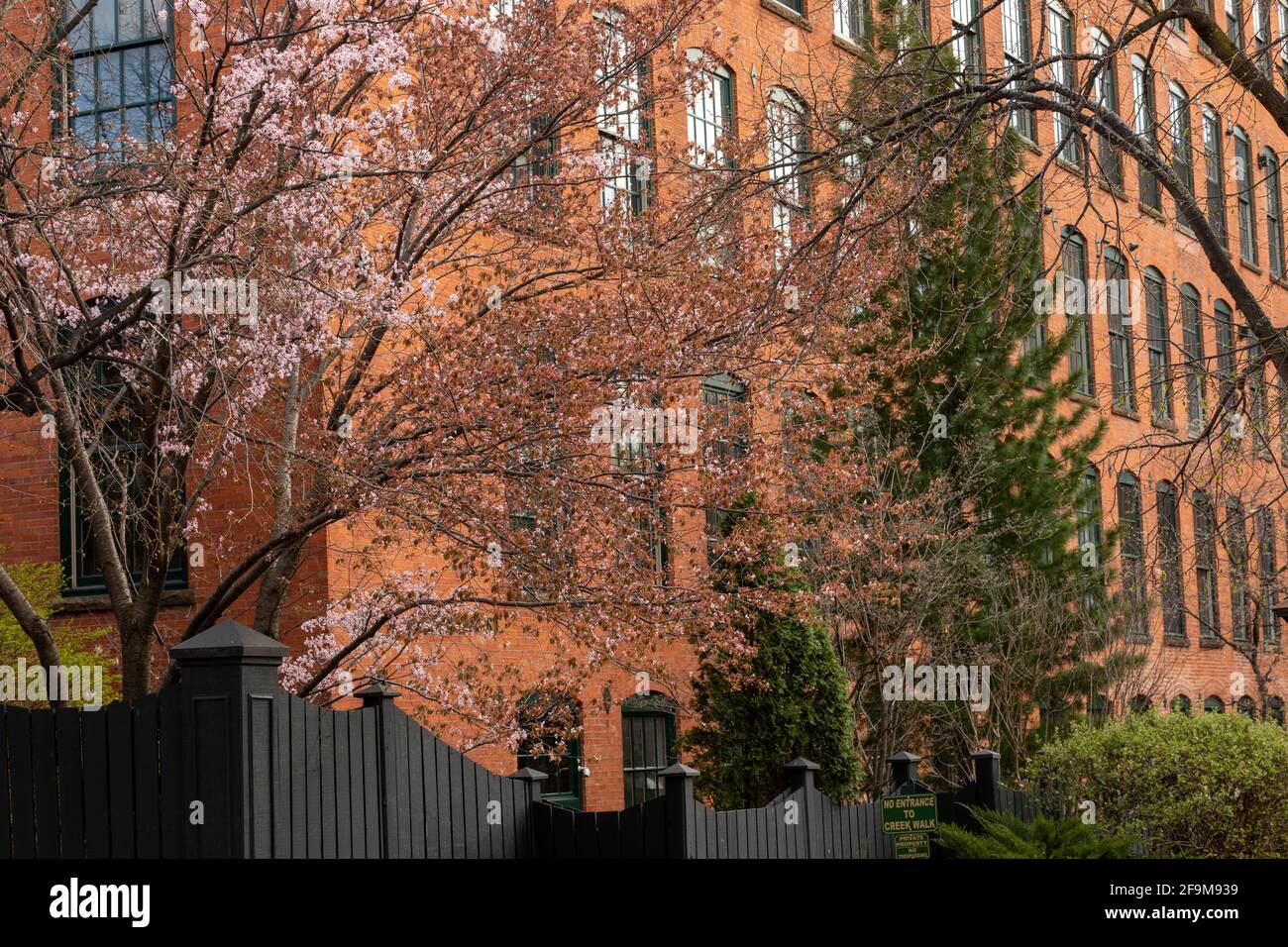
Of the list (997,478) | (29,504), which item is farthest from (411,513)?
(997,478)

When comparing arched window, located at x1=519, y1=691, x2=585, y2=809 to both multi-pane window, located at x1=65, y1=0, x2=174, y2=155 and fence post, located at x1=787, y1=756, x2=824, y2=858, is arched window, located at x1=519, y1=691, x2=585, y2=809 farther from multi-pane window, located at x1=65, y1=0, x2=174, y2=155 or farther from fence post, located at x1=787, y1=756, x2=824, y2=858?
multi-pane window, located at x1=65, y1=0, x2=174, y2=155

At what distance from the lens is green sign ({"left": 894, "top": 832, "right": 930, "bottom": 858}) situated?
12.6m

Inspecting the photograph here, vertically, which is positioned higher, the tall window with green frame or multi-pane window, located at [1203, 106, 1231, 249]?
multi-pane window, located at [1203, 106, 1231, 249]

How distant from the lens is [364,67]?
13.0m

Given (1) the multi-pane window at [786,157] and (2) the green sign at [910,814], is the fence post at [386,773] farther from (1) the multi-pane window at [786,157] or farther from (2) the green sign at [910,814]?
(2) the green sign at [910,814]

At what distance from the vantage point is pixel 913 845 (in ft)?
41.5

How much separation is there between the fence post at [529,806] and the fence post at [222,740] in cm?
303

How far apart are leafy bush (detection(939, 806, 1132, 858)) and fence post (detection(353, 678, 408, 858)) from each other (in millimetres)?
4228

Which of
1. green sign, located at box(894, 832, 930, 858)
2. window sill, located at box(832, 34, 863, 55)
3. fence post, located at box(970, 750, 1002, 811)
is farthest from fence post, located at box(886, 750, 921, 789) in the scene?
window sill, located at box(832, 34, 863, 55)

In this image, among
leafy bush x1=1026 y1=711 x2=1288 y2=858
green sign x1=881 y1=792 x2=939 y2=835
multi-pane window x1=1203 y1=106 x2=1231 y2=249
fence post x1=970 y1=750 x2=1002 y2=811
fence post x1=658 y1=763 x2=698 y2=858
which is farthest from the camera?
fence post x1=970 y1=750 x2=1002 y2=811

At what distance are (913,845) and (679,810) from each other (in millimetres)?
2622

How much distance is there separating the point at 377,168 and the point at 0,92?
3.12 m

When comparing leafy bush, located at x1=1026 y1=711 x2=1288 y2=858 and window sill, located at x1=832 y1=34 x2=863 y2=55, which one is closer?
leafy bush, located at x1=1026 y1=711 x2=1288 y2=858
